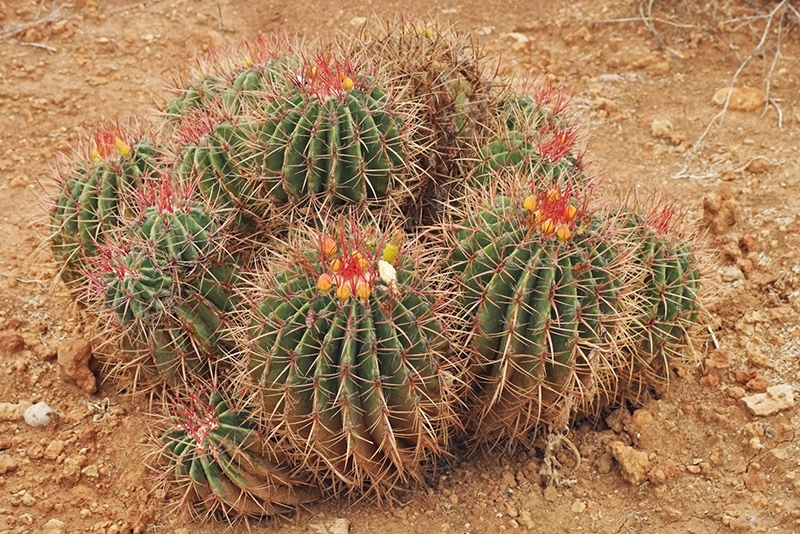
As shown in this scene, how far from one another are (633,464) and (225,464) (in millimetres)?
1642

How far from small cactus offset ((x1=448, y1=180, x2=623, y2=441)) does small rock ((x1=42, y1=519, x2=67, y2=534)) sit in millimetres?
1758

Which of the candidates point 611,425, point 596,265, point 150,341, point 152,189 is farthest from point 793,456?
point 152,189

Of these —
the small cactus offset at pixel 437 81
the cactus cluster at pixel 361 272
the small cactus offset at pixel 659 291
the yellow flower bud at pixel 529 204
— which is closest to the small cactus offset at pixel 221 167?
the cactus cluster at pixel 361 272

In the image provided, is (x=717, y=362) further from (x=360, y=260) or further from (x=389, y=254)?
(x=360, y=260)

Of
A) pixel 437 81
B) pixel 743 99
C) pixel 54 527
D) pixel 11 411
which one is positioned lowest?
pixel 54 527

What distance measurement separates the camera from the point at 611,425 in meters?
3.59

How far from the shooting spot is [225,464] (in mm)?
3018

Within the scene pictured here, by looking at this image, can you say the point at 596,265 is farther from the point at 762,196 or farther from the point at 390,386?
the point at 762,196

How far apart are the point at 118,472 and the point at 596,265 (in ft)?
7.35

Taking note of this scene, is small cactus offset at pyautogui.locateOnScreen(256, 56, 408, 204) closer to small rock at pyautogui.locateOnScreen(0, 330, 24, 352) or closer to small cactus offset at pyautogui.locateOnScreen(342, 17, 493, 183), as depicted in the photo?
small cactus offset at pyautogui.locateOnScreen(342, 17, 493, 183)

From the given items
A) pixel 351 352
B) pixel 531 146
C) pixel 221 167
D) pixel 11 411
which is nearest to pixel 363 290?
pixel 351 352

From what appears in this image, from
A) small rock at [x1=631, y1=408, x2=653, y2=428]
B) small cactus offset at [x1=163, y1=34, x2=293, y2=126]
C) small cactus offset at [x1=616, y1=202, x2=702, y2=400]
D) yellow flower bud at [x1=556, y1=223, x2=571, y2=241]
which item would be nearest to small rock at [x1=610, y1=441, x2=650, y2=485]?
small rock at [x1=631, y1=408, x2=653, y2=428]

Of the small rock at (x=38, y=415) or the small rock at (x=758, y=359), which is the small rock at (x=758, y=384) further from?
the small rock at (x=38, y=415)

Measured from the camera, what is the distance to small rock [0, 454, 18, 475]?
11.3 ft
